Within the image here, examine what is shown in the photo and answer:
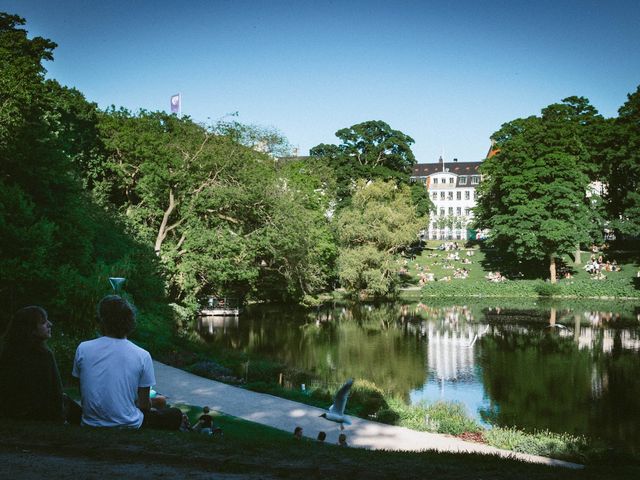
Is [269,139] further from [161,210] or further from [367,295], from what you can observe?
[367,295]

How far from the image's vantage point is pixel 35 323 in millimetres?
5824

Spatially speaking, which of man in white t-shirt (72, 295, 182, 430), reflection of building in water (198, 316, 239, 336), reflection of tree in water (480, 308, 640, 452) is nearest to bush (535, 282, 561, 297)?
reflection of tree in water (480, 308, 640, 452)

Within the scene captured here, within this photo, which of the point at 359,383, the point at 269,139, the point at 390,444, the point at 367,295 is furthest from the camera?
the point at 367,295

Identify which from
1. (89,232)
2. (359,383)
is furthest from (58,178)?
(359,383)

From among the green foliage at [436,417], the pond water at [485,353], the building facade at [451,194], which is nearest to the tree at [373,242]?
the pond water at [485,353]

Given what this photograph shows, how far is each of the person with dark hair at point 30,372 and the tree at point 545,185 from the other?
1927 inches

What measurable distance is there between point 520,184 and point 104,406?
52375 millimetres

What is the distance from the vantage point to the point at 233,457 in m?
6.14

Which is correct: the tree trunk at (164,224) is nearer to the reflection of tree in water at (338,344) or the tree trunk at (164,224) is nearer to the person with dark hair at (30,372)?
the reflection of tree in water at (338,344)

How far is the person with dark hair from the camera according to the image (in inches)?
230

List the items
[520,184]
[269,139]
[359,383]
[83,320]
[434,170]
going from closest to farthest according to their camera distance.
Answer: [83,320], [359,383], [269,139], [520,184], [434,170]

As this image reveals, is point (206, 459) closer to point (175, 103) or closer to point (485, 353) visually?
point (485, 353)

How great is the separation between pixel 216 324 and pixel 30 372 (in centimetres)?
3123

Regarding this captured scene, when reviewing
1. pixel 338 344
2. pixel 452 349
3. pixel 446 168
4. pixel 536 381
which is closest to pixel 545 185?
pixel 452 349
